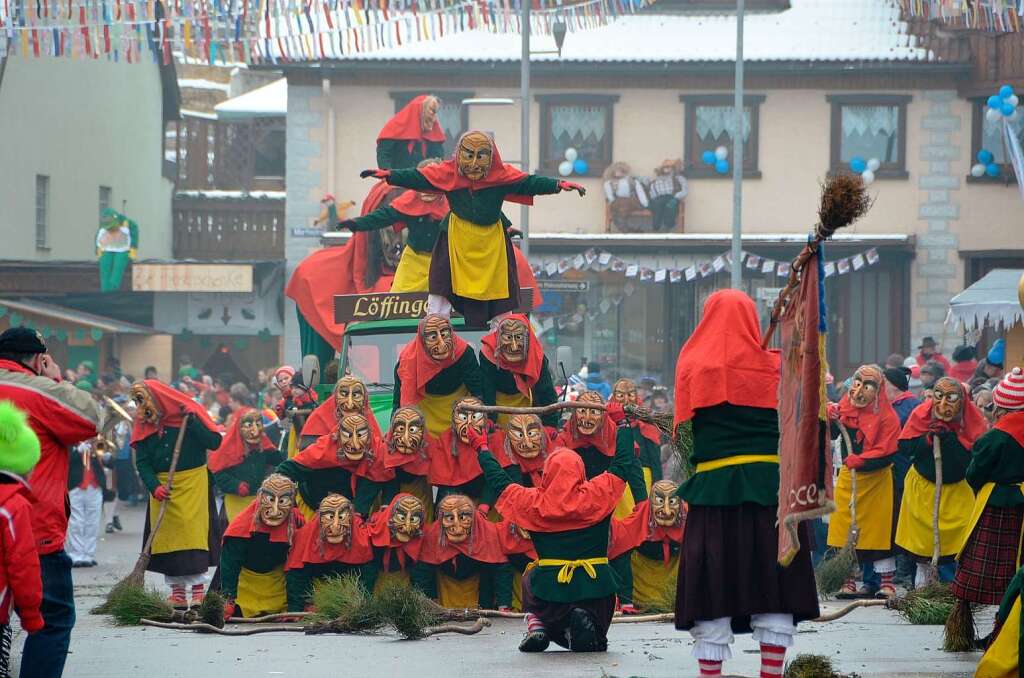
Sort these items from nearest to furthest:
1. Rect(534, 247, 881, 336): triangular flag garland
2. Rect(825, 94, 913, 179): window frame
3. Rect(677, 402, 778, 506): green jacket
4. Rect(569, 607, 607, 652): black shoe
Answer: Rect(677, 402, 778, 506): green jacket → Rect(569, 607, 607, 652): black shoe → Rect(534, 247, 881, 336): triangular flag garland → Rect(825, 94, 913, 179): window frame

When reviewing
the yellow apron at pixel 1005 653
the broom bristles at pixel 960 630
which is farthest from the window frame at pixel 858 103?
the yellow apron at pixel 1005 653

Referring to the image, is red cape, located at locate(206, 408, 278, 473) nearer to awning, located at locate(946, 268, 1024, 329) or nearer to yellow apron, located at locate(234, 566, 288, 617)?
yellow apron, located at locate(234, 566, 288, 617)

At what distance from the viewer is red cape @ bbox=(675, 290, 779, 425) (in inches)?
325

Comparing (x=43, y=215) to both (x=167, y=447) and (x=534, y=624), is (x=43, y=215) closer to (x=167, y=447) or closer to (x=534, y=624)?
(x=167, y=447)

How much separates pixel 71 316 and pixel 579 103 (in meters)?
10.7

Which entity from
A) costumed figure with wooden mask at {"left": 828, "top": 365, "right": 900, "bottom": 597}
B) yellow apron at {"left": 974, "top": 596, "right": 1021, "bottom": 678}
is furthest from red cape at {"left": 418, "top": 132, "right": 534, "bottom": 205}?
yellow apron at {"left": 974, "top": 596, "right": 1021, "bottom": 678}

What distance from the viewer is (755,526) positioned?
8344mm

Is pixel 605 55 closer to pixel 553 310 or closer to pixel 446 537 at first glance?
pixel 553 310

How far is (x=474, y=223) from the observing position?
13.8m

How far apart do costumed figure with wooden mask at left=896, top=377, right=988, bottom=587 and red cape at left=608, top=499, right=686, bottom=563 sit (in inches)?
78.5

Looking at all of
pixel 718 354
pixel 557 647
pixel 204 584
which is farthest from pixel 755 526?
pixel 204 584

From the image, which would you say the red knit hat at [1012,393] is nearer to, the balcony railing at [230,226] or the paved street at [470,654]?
the paved street at [470,654]

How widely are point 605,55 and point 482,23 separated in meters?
8.73

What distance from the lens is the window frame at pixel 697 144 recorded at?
31.9 m
